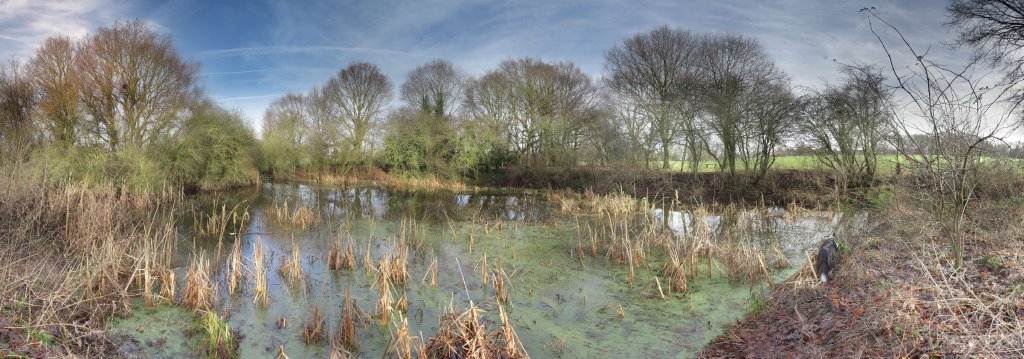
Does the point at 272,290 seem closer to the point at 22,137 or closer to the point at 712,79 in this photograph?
the point at 22,137

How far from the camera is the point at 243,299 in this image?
7023mm

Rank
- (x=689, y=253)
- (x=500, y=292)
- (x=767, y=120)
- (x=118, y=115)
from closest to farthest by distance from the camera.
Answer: (x=500, y=292)
(x=689, y=253)
(x=118, y=115)
(x=767, y=120)

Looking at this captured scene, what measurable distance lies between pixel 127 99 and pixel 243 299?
19.2m

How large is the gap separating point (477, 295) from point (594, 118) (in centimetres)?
2132

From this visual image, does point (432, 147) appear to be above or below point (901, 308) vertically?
above

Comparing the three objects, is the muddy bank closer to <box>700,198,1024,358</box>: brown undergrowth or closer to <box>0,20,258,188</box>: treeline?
<box>700,198,1024,358</box>: brown undergrowth

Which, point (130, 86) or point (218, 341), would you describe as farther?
point (130, 86)

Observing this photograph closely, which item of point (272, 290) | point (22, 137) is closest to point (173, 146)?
point (22, 137)

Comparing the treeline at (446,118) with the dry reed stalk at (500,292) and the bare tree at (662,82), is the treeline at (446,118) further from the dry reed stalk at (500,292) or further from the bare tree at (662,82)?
the dry reed stalk at (500,292)

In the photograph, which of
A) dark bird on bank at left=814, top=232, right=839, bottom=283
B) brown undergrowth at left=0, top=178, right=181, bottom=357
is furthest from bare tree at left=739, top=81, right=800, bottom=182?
brown undergrowth at left=0, top=178, right=181, bottom=357

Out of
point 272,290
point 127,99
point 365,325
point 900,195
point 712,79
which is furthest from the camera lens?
point 712,79

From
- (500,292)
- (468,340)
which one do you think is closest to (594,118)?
(500,292)

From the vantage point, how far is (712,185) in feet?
75.0

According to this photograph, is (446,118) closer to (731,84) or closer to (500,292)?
(731,84)
